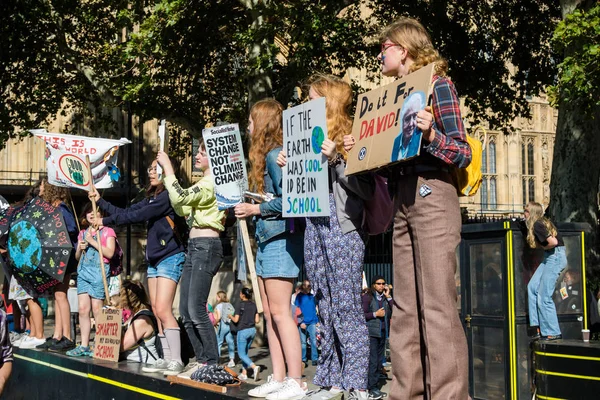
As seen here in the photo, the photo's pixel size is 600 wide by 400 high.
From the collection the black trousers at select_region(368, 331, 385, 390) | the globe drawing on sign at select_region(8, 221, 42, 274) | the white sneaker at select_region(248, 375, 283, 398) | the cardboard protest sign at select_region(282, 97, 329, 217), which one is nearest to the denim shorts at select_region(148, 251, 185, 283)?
the white sneaker at select_region(248, 375, 283, 398)

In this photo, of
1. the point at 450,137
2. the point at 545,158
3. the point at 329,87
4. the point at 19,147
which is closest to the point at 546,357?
the point at 329,87

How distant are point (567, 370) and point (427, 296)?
4890 millimetres

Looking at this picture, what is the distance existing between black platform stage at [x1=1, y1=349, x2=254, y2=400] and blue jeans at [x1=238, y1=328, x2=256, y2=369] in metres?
5.73

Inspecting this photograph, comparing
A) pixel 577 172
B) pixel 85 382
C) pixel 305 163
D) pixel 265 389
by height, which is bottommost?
pixel 85 382

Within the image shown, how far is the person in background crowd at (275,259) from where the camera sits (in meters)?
6.12

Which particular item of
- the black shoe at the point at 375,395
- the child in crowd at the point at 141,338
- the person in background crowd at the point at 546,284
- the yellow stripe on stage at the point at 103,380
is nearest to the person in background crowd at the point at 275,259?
the black shoe at the point at 375,395

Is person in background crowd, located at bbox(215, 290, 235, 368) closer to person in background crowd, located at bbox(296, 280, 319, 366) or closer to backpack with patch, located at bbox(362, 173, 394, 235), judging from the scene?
person in background crowd, located at bbox(296, 280, 319, 366)

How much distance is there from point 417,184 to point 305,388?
1.99 metres

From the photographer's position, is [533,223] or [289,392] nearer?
[289,392]

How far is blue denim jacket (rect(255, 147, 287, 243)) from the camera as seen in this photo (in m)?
6.20

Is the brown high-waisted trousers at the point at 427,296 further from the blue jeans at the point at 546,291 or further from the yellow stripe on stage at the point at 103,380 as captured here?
the blue jeans at the point at 546,291

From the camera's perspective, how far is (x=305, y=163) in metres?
5.91

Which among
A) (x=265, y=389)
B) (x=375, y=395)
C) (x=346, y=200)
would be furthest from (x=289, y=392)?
(x=375, y=395)

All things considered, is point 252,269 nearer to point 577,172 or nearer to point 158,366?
point 158,366
